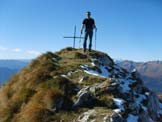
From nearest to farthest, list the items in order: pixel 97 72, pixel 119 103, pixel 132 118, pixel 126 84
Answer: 1. pixel 132 118
2. pixel 119 103
3. pixel 126 84
4. pixel 97 72

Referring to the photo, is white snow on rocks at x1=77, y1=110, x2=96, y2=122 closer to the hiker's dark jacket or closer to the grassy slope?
the grassy slope

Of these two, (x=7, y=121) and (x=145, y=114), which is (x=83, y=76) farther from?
(x=7, y=121)

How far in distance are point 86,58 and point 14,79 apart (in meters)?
6.43

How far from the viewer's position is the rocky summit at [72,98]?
48.2ft

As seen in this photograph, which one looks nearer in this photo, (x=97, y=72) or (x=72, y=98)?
(x=72, y=98)

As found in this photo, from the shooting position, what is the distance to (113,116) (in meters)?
13.8

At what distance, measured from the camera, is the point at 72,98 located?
16.4 m

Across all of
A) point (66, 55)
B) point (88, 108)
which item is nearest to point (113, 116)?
point (88, 108)

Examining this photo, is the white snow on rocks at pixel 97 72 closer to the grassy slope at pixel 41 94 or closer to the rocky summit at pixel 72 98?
the rocky summit at pixel 72 98

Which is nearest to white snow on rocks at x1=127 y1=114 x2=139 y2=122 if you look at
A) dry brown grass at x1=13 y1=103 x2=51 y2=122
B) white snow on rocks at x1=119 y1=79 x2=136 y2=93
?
white snow on rocks at x1=119 y1=79 x2=136 y2=93

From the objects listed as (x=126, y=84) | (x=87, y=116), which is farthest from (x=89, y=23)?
(x=87, y=116)

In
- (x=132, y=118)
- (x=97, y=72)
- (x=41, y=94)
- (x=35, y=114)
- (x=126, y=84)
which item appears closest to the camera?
(x=35, y=114)

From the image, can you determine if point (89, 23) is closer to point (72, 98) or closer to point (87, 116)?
point (72, 98)

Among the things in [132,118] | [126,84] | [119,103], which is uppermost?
[126,84]
